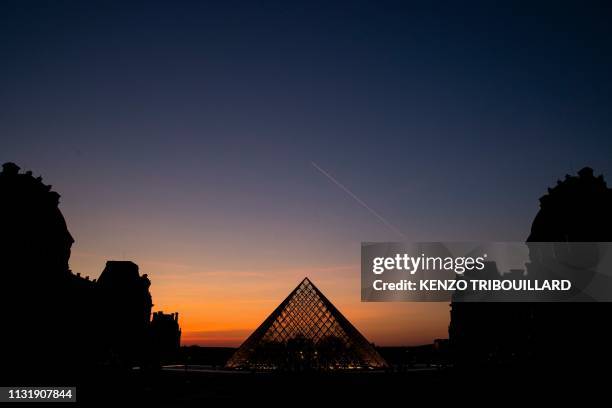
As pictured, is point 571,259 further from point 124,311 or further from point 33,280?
point 124,311

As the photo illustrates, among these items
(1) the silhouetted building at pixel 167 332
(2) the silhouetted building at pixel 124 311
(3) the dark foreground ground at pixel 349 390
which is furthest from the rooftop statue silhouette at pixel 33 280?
(1) the silhouetted building at pixel 167 332

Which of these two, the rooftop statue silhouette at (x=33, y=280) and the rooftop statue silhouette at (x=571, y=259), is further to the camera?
the rooftop statue silhouette at (x=571, y=259)

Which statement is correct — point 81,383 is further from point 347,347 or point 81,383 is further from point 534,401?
point 347,347

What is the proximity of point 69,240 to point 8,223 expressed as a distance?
10.8 ft

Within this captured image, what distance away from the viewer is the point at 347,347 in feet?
154

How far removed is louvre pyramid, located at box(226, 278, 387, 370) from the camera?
46.9m

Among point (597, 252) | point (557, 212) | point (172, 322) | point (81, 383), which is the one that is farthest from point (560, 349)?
point (172, 322)

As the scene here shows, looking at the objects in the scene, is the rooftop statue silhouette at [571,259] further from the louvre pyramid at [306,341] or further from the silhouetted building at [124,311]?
the silhouetted building at [124,311]

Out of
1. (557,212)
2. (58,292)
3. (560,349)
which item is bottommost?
(560,349)

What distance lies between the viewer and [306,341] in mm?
47938

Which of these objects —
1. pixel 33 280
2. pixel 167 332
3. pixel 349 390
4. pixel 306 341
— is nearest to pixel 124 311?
pixel 306 341

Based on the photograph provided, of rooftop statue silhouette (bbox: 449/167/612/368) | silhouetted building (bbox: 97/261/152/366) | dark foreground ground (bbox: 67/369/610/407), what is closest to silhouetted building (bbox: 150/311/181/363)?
silhouetted building (bbox: 97/261/152/366)

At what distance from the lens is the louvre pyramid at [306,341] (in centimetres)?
4691

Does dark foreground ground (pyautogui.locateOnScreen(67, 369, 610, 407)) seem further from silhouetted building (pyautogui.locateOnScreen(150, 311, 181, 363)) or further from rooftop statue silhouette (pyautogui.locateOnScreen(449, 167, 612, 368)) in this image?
silhouetted building (pyautogui.locateOnScreen(150, 311, 181, 363))
